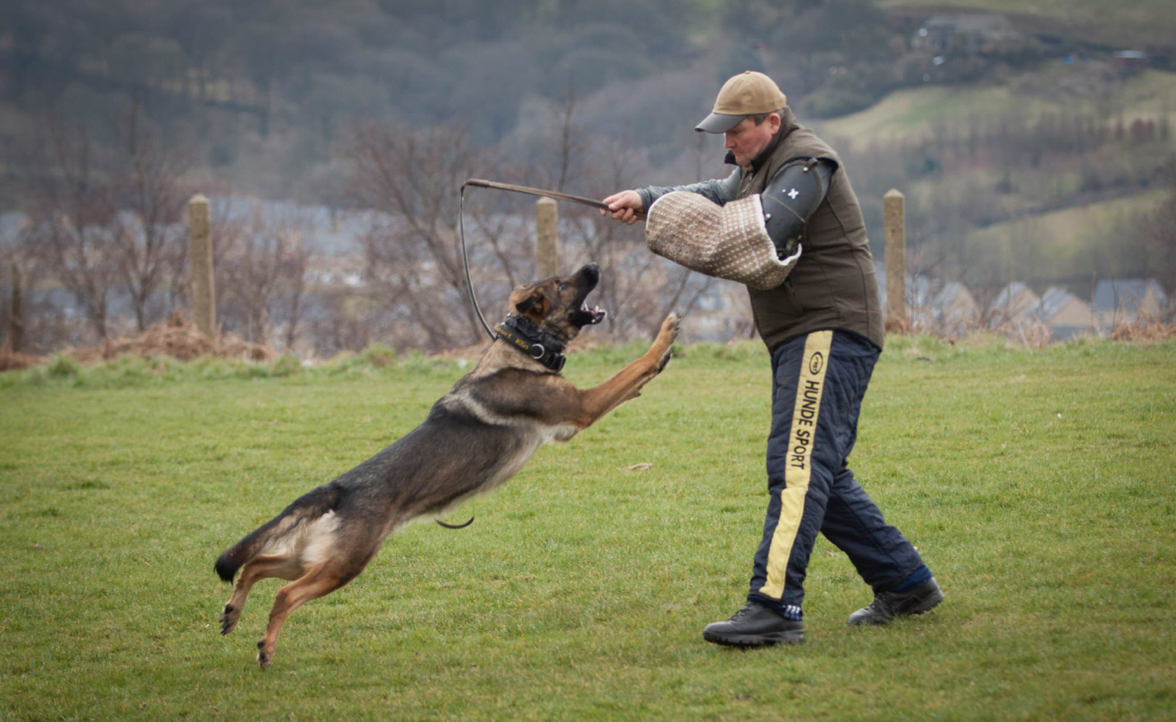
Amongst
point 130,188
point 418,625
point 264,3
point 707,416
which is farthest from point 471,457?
point 264,3

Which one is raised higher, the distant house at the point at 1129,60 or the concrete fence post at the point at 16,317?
the distant house at the point at 1129,60

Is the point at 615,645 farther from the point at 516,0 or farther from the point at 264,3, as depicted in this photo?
the point at 264,3

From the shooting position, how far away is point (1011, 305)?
48.0 ft

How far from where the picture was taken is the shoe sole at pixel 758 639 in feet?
12.8

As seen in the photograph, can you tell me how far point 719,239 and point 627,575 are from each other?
7.09 feet

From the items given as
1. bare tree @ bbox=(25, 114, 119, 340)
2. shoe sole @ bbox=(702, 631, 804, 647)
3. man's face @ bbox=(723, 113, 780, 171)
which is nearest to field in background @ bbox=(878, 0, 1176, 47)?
bare tree @ bbox=(25, 114, 119, 340)

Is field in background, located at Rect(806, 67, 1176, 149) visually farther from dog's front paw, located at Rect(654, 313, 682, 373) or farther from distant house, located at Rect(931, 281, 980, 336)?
dog's front paw, located at Rect(654, 313, 682, 373)

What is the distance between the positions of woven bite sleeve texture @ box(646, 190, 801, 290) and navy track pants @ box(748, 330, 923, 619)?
1.26ft

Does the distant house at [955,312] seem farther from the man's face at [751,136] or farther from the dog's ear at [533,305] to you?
the man's face at [751,136]

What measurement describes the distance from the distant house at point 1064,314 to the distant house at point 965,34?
36.2 meters

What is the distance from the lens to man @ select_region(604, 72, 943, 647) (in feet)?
12.9

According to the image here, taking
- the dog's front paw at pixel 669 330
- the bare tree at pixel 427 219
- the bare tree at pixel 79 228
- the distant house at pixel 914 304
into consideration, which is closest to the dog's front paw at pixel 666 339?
the dog's front paw at pixel 669 330

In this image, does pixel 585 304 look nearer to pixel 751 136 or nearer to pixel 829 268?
pixel 751 136

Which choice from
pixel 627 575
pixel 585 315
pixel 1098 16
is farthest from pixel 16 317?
pixel 1098 16
